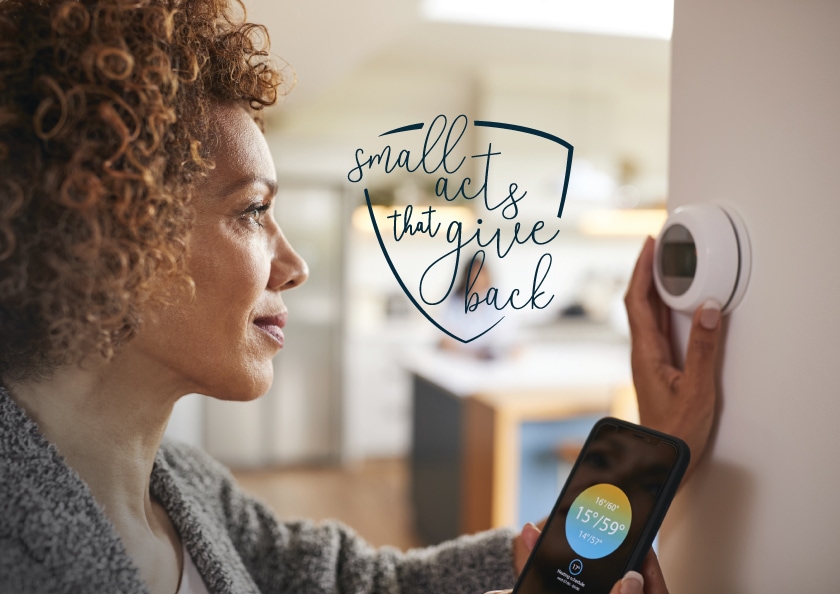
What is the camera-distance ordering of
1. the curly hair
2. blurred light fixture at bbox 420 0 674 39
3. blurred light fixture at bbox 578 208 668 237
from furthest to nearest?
blurred light fixture at bbox 420 0 674 39, blurred light fixture at bbox 578 208 668 237, the curly hair

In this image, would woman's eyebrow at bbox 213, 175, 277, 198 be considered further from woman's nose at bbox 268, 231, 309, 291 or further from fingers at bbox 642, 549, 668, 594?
fingers at bbox 642, 549, 668, 594

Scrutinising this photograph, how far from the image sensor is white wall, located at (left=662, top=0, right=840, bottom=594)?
55 cm

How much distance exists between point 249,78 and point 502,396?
7.17 ft

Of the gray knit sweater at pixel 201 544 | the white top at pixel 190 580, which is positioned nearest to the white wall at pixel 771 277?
the gray knit sweater at pixel 201 544

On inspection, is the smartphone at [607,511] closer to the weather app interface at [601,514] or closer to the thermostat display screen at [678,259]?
the weather app interface at [601,514]

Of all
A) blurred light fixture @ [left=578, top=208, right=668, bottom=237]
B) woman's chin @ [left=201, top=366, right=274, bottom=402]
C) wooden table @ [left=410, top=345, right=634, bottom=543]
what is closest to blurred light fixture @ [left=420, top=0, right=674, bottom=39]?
blurred light fixture @ [left=578, top=208, right=668, bottom=237]

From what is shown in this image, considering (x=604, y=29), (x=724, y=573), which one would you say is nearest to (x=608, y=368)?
(x=604, y=29)

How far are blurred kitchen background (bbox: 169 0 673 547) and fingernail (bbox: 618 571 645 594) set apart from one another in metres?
1.80

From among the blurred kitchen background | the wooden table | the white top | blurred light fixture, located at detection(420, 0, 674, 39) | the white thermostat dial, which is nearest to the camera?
the white thermostat dial

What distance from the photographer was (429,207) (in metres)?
0.69

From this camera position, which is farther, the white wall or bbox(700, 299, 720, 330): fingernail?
bbox(700, 299, 720, 330): fingernail

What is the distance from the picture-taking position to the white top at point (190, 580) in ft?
2.44

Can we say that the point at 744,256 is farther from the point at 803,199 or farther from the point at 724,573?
the point at 724,573

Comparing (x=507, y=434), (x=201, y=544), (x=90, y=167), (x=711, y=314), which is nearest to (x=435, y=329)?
(x=507, y=434)
